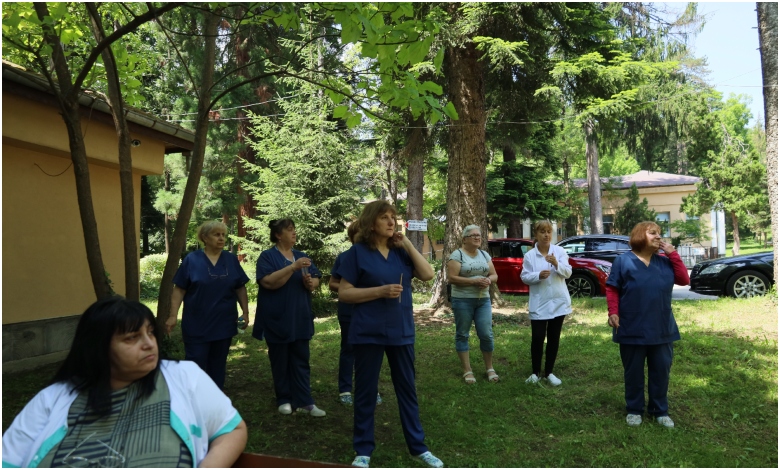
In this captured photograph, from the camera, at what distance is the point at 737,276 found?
12.2 metres

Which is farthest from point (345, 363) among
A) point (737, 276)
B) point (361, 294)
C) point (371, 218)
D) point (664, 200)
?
point (664, 200)

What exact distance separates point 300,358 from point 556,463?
2.43 m

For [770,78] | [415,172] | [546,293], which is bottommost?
[546,293]

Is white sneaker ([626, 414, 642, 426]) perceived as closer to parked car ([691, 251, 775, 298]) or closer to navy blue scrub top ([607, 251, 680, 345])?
navy blue scrub top ([607, 251, 680, 345])

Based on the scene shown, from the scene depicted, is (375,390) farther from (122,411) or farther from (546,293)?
(546,293)

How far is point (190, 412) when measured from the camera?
7.43ft

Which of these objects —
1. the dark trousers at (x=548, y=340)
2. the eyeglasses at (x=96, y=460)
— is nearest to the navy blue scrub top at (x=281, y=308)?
the dark trousers at (x=548, y=340)

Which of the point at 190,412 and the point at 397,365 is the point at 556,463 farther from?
the point at 190,412

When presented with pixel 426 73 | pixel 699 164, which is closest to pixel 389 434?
pixel 426 73

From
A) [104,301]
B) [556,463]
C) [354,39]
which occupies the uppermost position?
[354,39]

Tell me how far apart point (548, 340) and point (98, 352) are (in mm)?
5193

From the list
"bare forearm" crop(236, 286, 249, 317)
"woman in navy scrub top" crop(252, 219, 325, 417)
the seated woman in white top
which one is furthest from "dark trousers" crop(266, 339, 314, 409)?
the seated woman in white top

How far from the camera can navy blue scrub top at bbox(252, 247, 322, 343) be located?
5.44 metres

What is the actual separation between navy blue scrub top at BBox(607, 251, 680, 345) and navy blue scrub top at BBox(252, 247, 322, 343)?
290 centimetres
